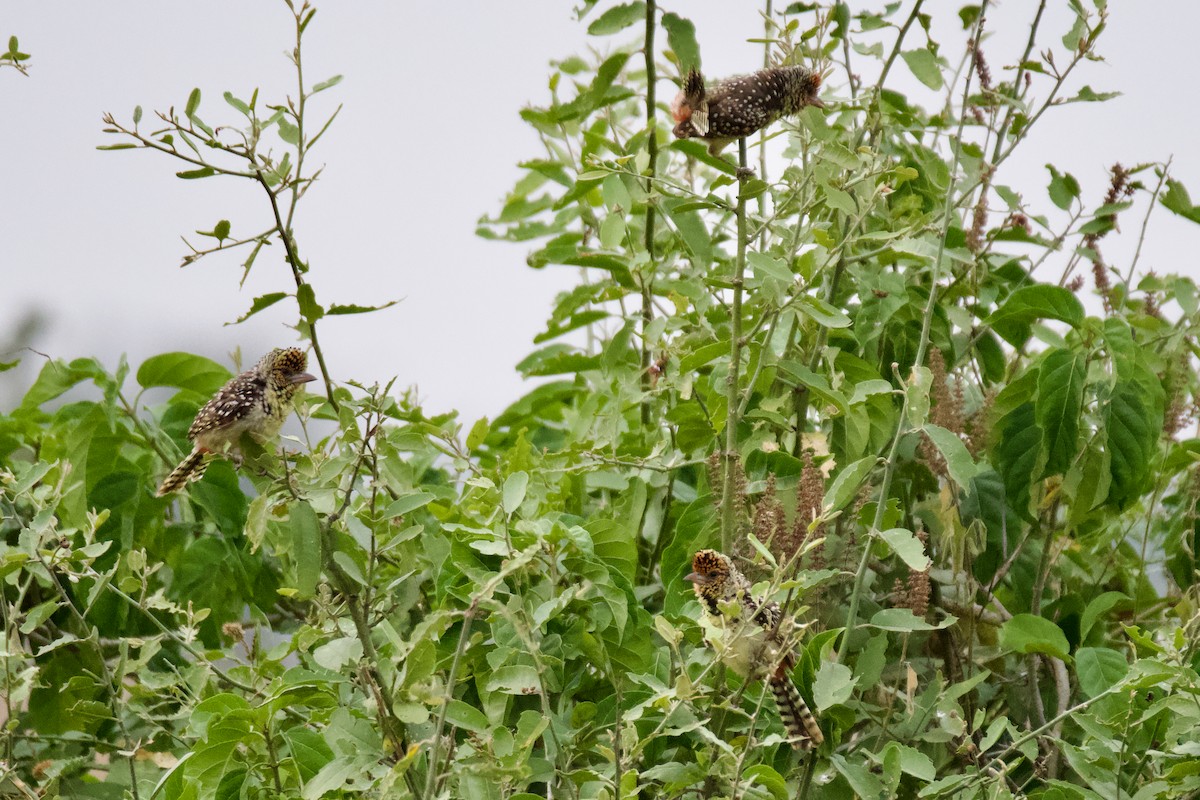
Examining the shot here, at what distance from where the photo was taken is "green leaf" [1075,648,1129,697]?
99 centimetres

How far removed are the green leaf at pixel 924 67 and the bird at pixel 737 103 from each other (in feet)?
0.32

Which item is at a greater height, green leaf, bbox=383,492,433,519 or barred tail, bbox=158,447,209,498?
green leaf, bbox=383,492,433,519

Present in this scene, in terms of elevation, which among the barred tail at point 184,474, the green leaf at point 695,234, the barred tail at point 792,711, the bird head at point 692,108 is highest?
the bird head at point 692,108

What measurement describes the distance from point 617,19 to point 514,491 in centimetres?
47

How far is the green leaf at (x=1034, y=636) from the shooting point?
1.03 m

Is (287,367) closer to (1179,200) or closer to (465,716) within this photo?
(465,716)

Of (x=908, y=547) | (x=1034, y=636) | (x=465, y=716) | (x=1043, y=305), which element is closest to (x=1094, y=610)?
(x=1034, y=636)

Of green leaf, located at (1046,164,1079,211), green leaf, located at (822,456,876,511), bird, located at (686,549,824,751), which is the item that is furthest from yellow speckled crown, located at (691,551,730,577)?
green leaf, located at (1046,164,1079,211)

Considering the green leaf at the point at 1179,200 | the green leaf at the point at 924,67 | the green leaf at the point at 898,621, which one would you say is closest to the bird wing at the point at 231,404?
the green leaf at the point at 898,621

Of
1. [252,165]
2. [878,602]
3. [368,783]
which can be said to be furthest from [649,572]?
[252,165]

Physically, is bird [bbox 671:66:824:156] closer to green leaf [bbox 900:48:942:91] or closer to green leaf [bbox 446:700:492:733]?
green leaf [bbox 900:48:942:91]

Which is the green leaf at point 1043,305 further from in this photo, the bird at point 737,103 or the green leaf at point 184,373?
the green leaf at point 184,373

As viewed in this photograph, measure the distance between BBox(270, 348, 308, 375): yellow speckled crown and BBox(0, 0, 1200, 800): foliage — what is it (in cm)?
8

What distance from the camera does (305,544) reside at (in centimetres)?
78
